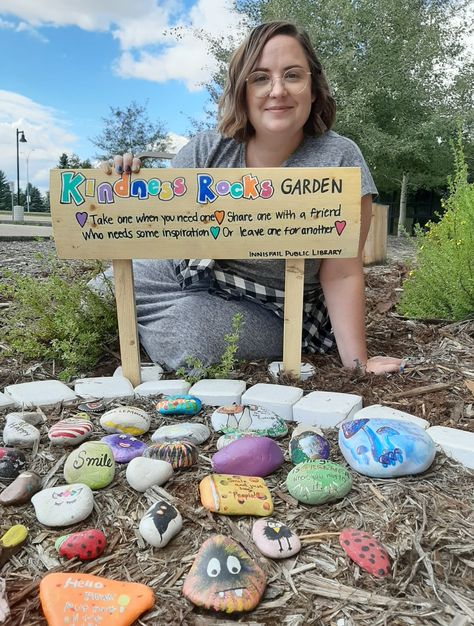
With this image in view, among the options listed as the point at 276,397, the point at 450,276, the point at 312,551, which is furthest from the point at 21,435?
the point at 450,276

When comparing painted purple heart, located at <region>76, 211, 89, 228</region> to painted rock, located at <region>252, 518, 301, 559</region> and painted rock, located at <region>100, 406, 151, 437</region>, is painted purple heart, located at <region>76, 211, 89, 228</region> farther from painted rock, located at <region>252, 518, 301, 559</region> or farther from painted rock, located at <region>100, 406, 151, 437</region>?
painted rock, located at <region>252, 518, 301, 559</region>

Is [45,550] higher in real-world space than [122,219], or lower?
lower

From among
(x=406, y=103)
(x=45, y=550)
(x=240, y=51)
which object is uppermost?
(x=406, y=103)

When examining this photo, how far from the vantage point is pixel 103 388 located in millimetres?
1990

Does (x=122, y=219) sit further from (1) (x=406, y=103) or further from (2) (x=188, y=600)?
(1) (x=406, y=103)

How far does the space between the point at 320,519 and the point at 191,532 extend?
0.30 metres

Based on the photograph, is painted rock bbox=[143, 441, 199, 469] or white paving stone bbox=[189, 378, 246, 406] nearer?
painted rock bbox=[143, 441, 199, 469]

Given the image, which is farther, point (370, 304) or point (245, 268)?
point (370, 304)

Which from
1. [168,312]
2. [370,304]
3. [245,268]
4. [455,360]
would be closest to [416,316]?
[370,304]

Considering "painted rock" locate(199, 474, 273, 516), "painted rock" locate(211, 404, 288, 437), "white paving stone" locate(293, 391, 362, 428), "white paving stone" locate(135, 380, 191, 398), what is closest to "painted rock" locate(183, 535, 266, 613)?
"painted rock" locate(199, 474, 273, 516)

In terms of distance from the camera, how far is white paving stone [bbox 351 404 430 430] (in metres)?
1.64

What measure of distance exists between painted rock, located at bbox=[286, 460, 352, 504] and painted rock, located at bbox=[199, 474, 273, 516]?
7 centimetres

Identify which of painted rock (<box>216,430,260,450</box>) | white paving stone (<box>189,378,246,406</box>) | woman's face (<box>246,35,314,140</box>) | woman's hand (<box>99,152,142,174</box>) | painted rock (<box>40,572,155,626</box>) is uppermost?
woman's face (<box>246,35,314,140</box>)

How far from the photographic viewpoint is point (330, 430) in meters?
1.70
